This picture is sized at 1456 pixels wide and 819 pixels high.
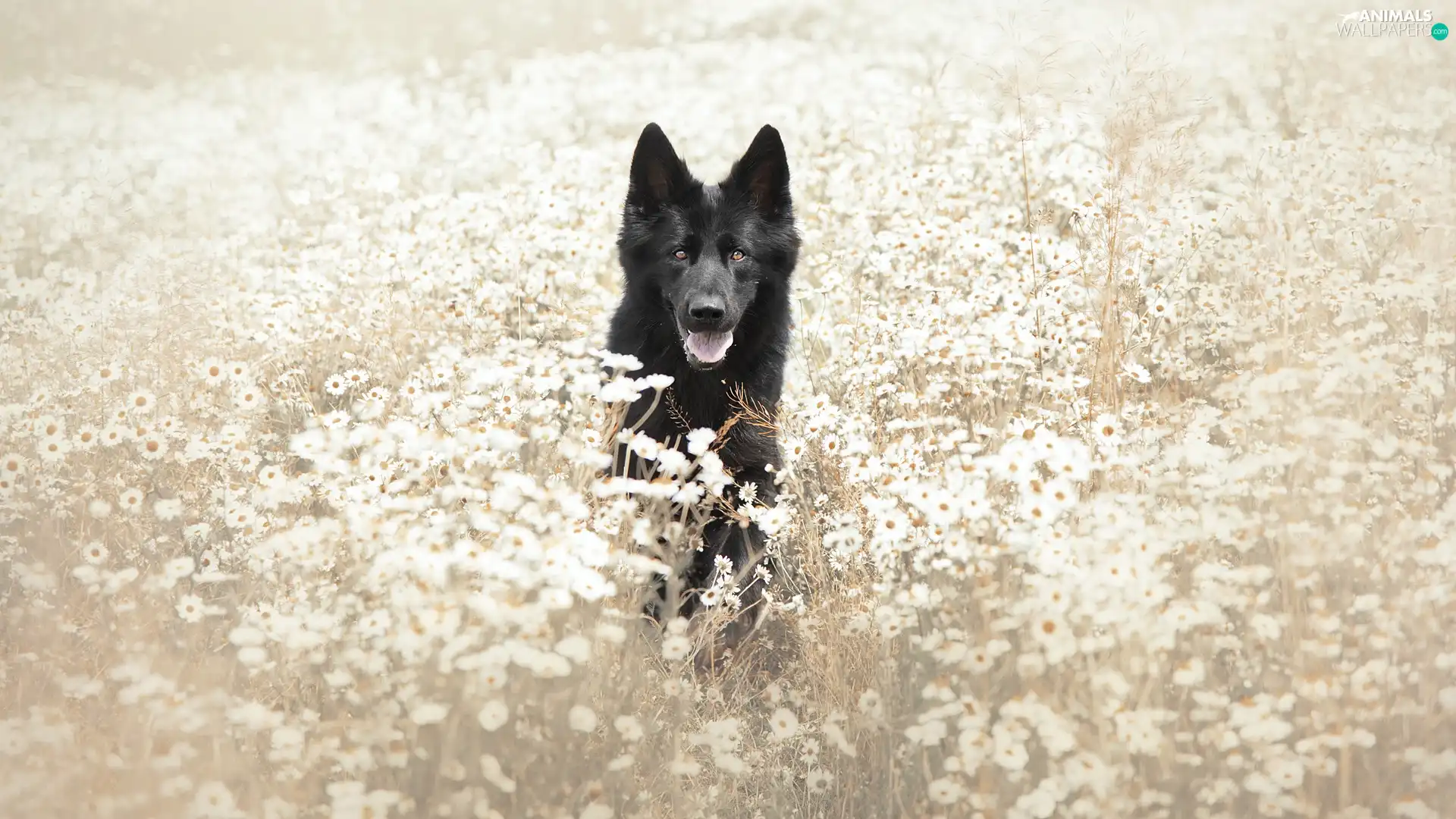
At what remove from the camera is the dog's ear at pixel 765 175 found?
14.2ft

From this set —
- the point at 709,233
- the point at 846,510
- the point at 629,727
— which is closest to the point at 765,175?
the point at 709,233

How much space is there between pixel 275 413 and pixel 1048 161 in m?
4.38

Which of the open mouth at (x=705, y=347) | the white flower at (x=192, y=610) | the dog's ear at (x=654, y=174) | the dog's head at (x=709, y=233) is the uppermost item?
the dog's ear at (x=654, y=174)

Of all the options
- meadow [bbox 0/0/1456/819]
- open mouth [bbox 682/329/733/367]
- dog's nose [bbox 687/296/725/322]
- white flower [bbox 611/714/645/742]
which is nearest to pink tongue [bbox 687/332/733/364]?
open mouth [bbox 682/329/733/367]

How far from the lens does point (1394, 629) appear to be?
7.46 feet

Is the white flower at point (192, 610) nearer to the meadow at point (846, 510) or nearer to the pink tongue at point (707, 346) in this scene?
the meadow at point (846, 510)

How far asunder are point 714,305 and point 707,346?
0.22m

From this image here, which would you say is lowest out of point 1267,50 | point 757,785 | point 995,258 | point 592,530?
point 757,785

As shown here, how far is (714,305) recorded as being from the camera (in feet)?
Answer: 12.9

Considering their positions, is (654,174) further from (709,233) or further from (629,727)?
(629,727)

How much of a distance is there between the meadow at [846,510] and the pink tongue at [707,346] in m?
0.43

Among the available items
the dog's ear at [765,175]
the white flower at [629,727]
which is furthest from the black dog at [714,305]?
the white flower at [629,727]

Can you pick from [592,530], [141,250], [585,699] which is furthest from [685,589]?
[141,250]

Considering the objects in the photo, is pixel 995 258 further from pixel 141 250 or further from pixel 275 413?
pixel 141 250
